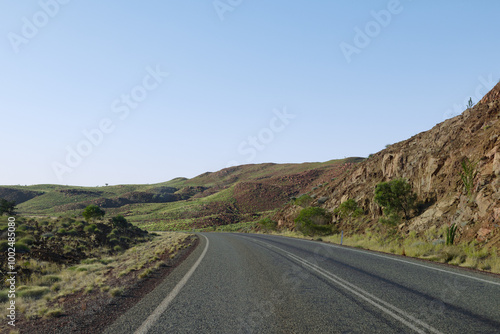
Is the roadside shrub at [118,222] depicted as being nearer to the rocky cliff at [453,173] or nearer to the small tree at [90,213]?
the small tree at [90,213]

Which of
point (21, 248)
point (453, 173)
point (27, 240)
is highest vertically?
point (453, 173)

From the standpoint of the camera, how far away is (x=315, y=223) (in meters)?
33.1

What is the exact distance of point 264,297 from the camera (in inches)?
241

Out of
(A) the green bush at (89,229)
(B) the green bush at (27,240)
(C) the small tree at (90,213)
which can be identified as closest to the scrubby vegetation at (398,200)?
(B) the green bush at (27,240)

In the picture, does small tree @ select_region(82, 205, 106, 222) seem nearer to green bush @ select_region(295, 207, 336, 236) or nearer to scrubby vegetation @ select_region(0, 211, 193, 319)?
scrubby vegetation @ select_region(0, 211, 193, 319)

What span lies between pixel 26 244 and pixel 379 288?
18180 mm

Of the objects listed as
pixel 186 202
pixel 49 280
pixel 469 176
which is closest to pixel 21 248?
pixel 49 280

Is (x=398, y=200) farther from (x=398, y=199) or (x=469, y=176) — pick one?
(x=469, y=176)

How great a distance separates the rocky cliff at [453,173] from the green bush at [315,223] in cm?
399

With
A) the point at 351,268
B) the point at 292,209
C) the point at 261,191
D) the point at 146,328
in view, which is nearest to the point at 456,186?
the point at 351,268

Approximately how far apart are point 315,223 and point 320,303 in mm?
28311

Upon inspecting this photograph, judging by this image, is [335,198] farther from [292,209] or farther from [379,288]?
[379,288]

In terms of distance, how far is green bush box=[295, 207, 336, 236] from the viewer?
1243 inches

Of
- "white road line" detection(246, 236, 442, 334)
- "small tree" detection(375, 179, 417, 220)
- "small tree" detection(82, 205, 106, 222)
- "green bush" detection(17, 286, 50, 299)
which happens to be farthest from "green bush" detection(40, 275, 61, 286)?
"small tree" detection(82, 205, 106, 222)
